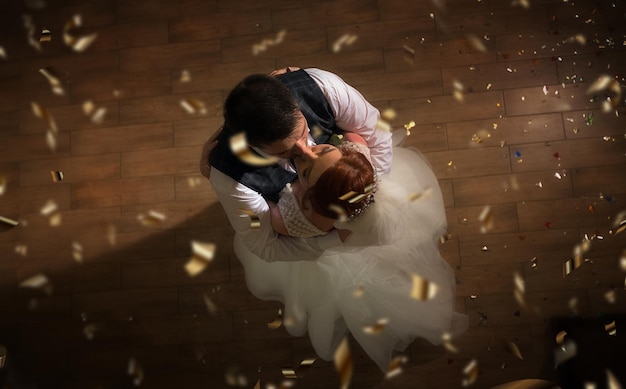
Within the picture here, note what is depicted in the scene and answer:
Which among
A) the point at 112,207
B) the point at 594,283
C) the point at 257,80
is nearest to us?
the point at 257,80

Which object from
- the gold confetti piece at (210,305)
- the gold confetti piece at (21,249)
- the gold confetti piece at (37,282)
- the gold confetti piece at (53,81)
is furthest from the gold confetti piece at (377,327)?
the gold confetti piece at (53,81)

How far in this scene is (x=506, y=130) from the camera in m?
2.30

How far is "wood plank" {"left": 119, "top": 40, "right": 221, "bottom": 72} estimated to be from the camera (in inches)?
95.4

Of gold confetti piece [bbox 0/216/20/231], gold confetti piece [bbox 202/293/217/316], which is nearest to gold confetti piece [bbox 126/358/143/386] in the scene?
gold confetti piece [bbox 202/293/217/316]

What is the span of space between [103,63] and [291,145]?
1.44 meters

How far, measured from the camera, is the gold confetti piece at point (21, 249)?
241cm

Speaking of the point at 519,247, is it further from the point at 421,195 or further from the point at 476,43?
the point at 476,43

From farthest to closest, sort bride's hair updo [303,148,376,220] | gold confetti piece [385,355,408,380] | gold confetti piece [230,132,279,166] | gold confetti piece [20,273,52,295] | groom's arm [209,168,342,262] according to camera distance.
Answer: gold confetti piece [20,273,52,295] → gold confetti piece [385,355,408,380] → groom's arm [209,168,342,262] → gold confetti piece [230,132,279,166] → bride's hair updo [303,148,376,220]

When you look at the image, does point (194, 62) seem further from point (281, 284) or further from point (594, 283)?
point (594, 283)

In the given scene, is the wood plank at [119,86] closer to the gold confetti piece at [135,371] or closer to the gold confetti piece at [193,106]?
the gold confetti piece at [193,106]

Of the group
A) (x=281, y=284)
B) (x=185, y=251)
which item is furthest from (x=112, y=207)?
(x=281, y=284)

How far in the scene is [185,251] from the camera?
2.33 m

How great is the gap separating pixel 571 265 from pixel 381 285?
0.82m

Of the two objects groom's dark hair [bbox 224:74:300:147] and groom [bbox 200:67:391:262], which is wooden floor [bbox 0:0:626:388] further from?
groom's dark hair [bbox 224:74:300:147]
